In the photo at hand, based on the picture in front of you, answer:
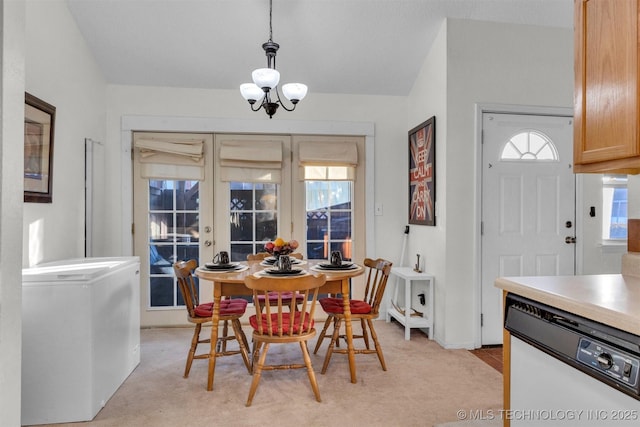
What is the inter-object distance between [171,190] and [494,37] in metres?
3.27

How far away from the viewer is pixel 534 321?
4.58 feet

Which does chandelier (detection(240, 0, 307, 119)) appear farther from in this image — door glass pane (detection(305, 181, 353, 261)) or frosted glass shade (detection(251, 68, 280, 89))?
door glass pane (detection(305, 181, 353, 261))

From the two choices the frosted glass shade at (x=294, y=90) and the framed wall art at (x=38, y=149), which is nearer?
the framed wall art at (x=38, y=149)

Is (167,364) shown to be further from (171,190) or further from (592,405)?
(592,405)

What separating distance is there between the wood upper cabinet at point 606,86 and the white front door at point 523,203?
1.84m

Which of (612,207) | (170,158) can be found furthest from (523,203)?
(170,158)

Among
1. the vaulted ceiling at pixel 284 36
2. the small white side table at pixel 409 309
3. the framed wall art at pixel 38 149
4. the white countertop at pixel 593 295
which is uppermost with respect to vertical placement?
the vaulted ceiling at pixel 284 36

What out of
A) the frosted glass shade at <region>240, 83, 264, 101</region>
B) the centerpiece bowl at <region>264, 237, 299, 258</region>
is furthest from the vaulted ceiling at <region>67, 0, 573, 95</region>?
the centerpiece bowl at <region>264, 237, 299, 258</region>

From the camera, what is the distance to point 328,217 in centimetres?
439

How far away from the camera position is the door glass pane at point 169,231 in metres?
4.18

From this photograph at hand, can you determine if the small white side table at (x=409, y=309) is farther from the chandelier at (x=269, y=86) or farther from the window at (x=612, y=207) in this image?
the chandelier at (x=269, y=86)

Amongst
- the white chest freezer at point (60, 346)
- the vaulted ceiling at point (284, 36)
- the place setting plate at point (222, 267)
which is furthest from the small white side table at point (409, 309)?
the white chest freezer at point (60, 346)

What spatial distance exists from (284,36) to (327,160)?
1228 mm

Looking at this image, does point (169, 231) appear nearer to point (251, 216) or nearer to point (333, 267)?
point (251, 216)
